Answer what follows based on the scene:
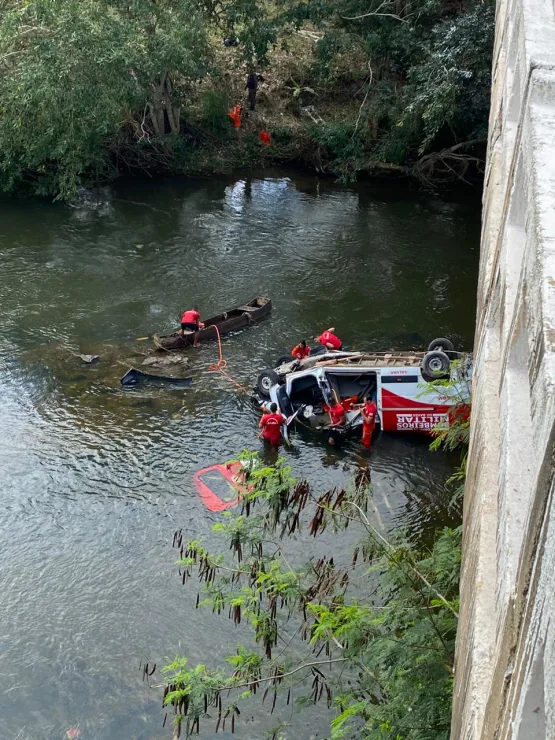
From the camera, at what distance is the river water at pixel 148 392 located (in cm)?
1242

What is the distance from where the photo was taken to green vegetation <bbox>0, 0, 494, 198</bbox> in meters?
26.0

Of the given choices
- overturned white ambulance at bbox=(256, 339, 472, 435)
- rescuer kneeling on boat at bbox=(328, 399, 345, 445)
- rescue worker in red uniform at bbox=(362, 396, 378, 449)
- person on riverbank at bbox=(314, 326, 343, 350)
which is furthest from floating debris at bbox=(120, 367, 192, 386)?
rescue worker in red uniform at bbox=(362, 396, 378, 449)

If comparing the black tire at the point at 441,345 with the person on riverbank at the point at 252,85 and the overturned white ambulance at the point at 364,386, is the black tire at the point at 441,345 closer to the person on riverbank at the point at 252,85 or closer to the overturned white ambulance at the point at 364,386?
the overturned white ambulance at the point at 364,386

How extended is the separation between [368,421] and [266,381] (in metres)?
2.71

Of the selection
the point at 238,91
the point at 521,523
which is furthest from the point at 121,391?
the point at 238,91

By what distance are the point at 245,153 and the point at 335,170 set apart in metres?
Result: 4.05

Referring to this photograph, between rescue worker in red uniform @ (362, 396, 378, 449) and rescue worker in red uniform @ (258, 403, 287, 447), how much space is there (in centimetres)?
174

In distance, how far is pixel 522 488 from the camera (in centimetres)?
256

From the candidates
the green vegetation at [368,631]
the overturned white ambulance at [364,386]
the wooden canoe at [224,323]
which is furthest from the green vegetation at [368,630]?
the wooden canoe at [224,323]

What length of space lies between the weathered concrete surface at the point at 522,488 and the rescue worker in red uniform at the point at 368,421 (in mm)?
12997

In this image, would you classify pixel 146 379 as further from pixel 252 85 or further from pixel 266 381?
pixel 252 85

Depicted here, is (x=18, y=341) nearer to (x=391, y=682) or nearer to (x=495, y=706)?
(x=391, y=682)

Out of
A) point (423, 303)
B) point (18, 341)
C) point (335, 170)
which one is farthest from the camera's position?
point (335, 170)

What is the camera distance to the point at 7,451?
1722 centimetres
